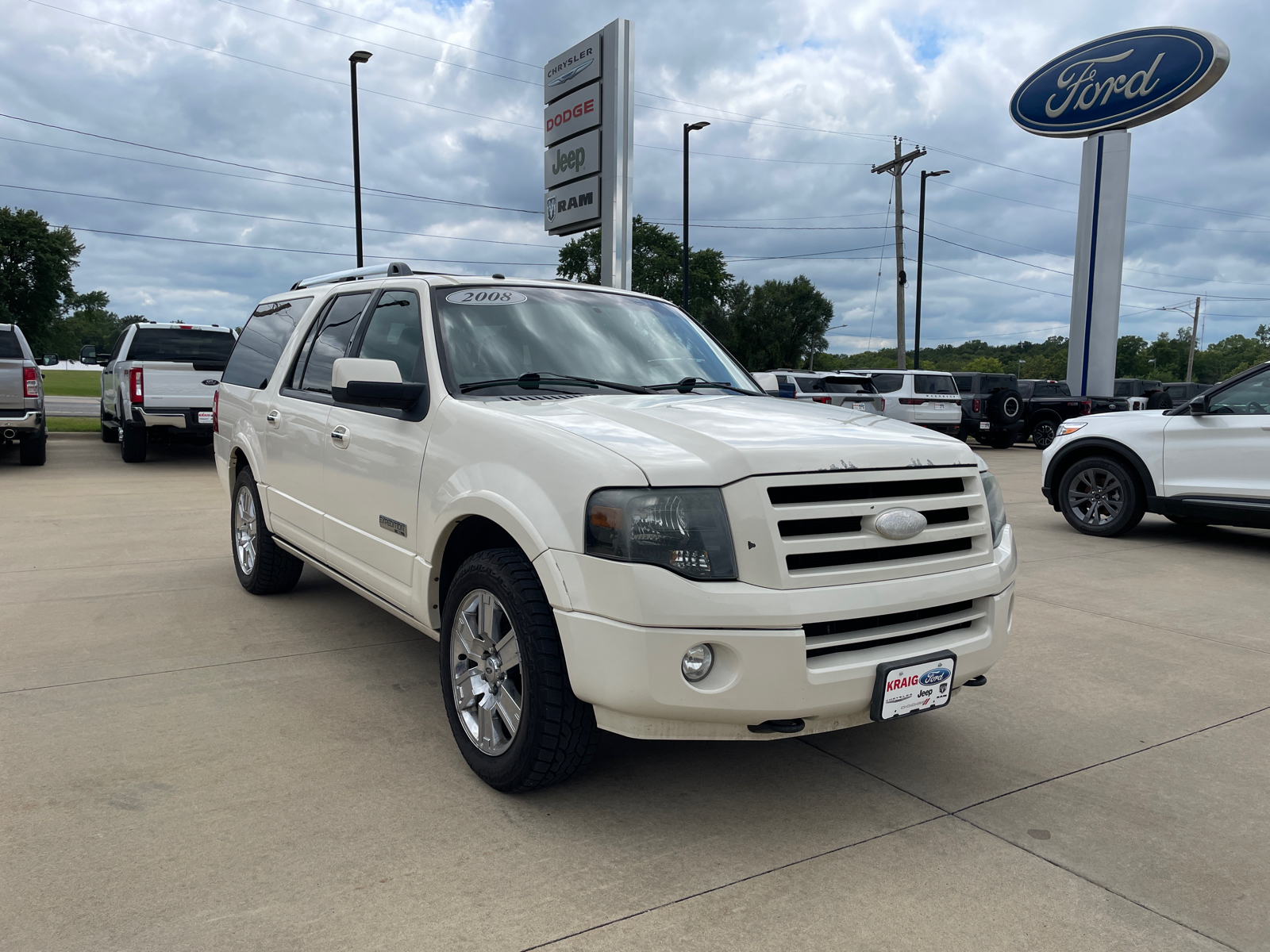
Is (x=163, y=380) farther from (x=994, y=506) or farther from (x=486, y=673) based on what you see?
(x=994, y=506)

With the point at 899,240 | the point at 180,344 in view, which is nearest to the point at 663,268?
the point at 899,240

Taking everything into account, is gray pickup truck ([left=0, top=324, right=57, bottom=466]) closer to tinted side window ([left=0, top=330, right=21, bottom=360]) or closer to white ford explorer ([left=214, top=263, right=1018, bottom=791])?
tinted side window ([left=0, top=330, right=21, bottom=360])

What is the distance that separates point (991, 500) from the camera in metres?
3.42

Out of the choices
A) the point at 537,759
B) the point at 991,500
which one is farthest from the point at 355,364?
the point at 991,500

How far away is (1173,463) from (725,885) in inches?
288

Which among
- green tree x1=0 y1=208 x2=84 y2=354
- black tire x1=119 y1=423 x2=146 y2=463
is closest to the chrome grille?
black tire x1=119 y1=423 x2=146 y2=463

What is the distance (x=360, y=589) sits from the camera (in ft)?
14.0

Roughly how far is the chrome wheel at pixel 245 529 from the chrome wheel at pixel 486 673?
2900 millimetres

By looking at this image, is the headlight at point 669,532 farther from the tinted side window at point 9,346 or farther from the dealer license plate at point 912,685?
the tinted side window at point 9,346

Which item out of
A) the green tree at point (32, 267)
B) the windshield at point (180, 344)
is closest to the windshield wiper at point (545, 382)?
the windshield at point (180, 344)

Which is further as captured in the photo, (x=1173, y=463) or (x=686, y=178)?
(x=686, y=178)

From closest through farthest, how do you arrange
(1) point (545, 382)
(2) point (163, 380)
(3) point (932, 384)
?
1. (1) point (545, 382)
2. (2) point (163, 380)
3. (3) point (932, 384)

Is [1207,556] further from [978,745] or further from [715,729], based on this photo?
[715,729]

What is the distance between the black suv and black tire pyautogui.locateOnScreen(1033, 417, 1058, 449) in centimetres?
35
